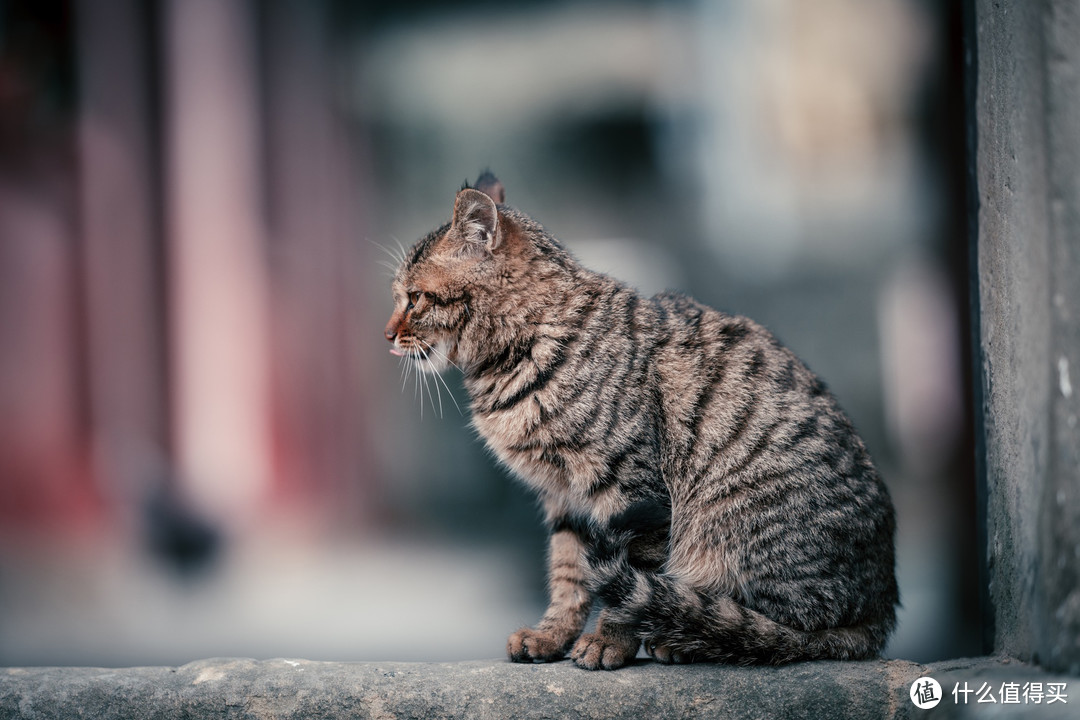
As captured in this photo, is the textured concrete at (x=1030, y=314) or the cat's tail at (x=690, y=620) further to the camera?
the cat's tail at (x=690, y=620)

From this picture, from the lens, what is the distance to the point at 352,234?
5.09 m

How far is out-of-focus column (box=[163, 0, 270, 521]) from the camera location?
16.0 ft

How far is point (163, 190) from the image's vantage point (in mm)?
4926

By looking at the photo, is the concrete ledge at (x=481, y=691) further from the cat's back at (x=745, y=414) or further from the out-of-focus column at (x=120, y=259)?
the out-of-focus column at (x=120, y=259)

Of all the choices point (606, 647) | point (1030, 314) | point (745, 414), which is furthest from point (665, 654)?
point (1030, 314)

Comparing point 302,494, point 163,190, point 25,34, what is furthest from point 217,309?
point 25,34

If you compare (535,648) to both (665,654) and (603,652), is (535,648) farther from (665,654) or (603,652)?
(665,654)

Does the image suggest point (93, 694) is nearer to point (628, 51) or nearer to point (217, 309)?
point (217, 309)

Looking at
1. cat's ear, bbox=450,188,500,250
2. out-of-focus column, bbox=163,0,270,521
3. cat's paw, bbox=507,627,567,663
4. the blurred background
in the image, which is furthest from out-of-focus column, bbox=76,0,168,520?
cat's paw, bbox=507,627,567,663

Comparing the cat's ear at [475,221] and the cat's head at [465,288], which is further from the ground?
the cat's ear at [475,221]

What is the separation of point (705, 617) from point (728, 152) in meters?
3.32

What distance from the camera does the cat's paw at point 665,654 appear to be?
196 cm

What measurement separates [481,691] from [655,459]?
58 centimetres

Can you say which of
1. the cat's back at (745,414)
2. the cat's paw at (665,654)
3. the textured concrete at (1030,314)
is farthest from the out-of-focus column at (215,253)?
the textured concrete at (1030,314)
